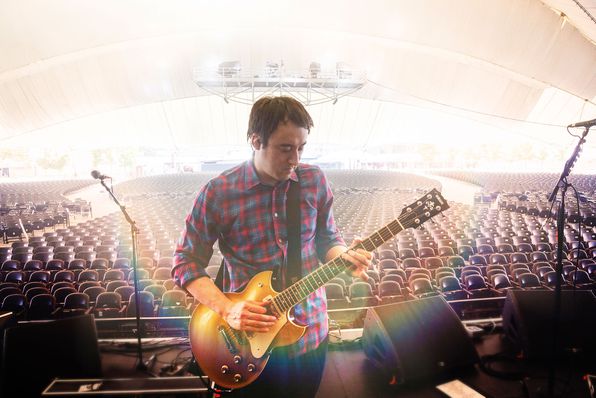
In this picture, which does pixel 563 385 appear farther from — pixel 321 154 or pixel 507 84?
pixel 321 154

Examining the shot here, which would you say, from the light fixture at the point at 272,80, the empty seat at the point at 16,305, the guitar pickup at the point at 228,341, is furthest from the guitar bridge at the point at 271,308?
the light fixture at the point at 272,80

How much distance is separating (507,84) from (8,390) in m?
30.1

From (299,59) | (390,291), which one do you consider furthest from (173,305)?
(299,59)

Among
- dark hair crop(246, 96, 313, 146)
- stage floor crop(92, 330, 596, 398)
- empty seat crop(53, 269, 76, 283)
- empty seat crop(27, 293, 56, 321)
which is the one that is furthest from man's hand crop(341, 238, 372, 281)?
empty seat crop(53, 269, 76, 283)

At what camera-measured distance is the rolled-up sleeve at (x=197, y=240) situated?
181 cm

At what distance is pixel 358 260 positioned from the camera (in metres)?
1.79

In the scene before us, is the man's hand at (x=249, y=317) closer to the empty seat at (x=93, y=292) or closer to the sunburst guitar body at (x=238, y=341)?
the sunburst guitar body at (x=238, y=341)

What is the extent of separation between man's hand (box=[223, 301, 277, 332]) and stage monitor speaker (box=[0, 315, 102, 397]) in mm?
1798

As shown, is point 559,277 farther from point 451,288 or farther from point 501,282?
point 501,282

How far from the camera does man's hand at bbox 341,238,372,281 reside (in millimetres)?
1777

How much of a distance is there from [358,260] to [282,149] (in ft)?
2.12

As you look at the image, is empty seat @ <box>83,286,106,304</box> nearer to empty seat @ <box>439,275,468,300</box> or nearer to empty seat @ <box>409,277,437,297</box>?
empty seat @ <box>409,277,437,297</box>

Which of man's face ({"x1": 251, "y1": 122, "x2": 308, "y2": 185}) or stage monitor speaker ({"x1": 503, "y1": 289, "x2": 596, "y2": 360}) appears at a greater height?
man's face ({"x1": 251, "y1": 122, "x2": 308, "y2": 185})

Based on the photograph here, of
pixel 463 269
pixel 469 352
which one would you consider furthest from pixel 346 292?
pixel 469 352
